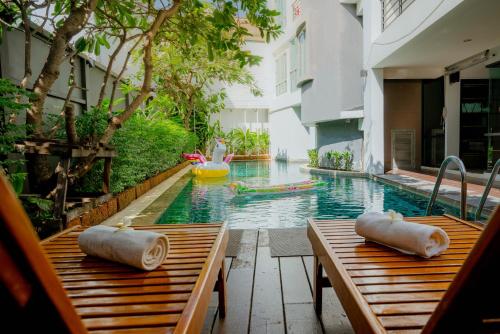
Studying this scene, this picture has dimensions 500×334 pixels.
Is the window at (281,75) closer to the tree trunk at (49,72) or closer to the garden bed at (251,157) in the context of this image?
the garden bed at (251,157)

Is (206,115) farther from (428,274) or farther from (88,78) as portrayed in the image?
(428,274)

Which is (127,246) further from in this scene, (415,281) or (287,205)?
(287,205)

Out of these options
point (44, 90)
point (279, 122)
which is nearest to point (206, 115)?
point (279, 122)

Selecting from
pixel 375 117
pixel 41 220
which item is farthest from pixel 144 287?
pixel 375 117

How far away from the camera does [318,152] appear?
46.1 feet

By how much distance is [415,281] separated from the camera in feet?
5.17

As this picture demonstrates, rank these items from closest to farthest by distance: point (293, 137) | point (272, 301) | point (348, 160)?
1. point (272, 301)
2. point (348, 160)
3. point (293, 137)

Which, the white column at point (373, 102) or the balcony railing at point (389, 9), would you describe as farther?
the white column at point (373, 102)

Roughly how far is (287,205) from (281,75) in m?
15.0

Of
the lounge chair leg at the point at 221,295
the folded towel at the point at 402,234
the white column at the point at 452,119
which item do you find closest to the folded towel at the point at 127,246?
the lounge chair leg at the point at 221,295

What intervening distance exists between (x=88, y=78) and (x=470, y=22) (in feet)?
26.7

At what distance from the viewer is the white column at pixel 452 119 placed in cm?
1127

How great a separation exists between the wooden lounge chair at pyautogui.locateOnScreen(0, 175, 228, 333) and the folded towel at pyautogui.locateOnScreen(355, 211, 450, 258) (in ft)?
2.93

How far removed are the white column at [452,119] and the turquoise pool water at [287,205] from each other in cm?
353
